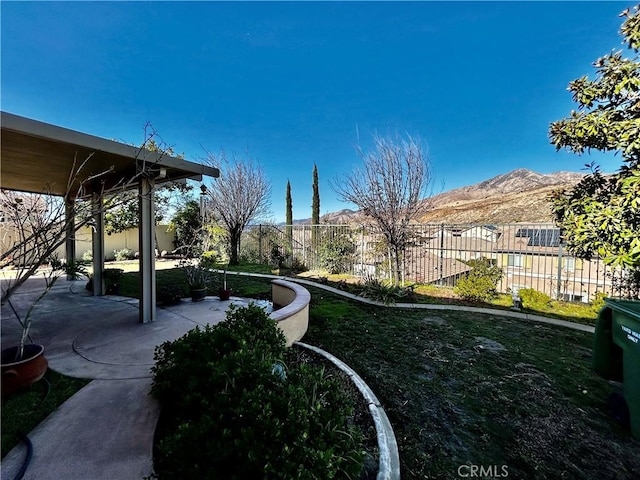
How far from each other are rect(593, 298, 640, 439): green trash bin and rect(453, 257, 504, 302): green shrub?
3800mm

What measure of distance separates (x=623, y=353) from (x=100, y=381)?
18.3 ft

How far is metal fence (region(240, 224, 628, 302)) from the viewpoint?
677 centimetres

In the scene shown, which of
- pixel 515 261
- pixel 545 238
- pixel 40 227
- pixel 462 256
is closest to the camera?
pixel 40 227

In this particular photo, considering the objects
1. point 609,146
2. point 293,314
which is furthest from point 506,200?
point 293,314

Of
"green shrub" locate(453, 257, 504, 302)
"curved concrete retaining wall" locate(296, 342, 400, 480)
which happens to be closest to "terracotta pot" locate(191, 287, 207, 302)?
"curved concrete retaining wall" locate(296, 342, 400, 480)

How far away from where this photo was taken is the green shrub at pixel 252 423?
1.47 m

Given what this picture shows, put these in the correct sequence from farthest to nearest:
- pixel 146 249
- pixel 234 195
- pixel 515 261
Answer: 1. pixel 234 195
2. pixel 515 261
3. pixel 146 249

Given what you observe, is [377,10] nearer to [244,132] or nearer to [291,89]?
[291,89]

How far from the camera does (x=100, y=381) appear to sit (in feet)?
9.99

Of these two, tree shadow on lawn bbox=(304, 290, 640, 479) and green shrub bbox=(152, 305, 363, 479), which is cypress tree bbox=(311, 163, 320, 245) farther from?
green shrub bbox=(152, 305, 363, 479)

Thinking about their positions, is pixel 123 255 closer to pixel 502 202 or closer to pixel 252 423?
pixel 252 423

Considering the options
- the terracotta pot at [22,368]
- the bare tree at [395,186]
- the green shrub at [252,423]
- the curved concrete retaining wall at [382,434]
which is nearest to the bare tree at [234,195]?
→ the bare tree at [395,186]

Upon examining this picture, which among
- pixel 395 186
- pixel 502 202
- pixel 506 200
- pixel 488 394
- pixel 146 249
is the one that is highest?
pixel 506 200

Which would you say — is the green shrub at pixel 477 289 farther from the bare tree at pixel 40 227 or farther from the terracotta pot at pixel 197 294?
the bare tree at pixel 40 227
